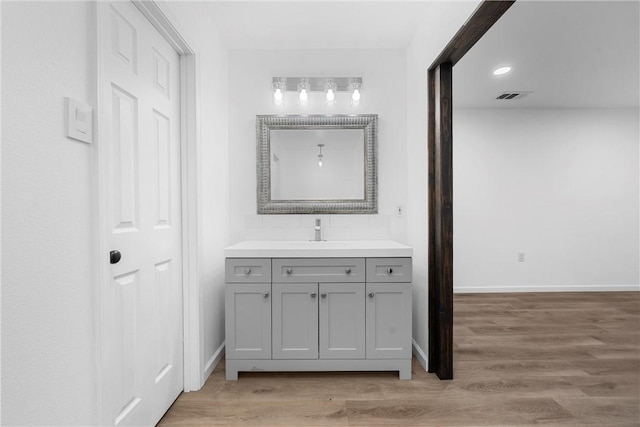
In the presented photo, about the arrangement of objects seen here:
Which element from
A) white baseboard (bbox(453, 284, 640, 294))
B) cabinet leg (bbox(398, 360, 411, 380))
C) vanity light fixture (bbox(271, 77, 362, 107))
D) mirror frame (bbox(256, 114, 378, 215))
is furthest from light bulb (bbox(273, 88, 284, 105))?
white baseboard (bbox(453, 284, 640, 294))

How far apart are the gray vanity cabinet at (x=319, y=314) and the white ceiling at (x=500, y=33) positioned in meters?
1.63

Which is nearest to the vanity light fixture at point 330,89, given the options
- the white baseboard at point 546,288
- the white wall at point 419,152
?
the white wall at point 419,152

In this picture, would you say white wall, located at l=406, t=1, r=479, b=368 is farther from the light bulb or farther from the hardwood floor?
the light bulb

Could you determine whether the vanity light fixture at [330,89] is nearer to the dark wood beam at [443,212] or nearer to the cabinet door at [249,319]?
the dark wood beam at [443,212]

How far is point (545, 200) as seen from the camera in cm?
428

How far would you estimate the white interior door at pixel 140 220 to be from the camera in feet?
4.14

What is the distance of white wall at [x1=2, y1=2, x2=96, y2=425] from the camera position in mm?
816

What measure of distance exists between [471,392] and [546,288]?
10.4ft

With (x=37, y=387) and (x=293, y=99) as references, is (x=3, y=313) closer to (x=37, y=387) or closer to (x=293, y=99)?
(x=37, y=387)

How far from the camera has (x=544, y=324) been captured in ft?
10.2

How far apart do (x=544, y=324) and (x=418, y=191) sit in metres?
2.03

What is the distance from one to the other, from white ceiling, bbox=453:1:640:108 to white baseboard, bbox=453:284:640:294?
2363 mm

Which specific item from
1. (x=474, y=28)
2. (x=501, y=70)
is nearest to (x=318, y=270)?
(x=474, y=28)

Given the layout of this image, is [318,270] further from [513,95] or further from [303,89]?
[513,95]
